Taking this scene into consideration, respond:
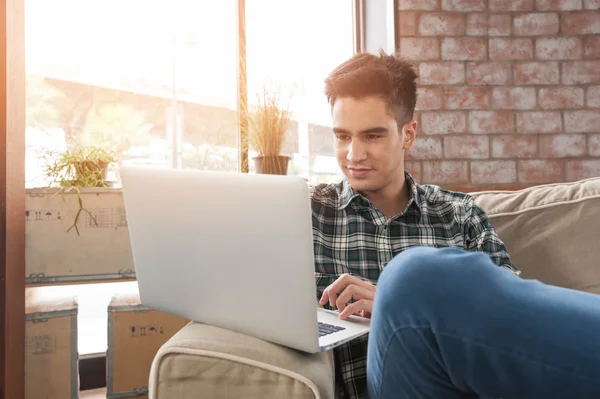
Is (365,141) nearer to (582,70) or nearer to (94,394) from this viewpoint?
(582,70)

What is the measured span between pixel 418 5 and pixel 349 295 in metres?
1.69

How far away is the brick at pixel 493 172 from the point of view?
208cm

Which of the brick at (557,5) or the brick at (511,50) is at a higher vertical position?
the brick at (557,5)

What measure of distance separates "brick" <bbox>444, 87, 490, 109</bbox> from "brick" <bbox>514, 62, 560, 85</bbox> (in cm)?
17

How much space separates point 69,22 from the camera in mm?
2062

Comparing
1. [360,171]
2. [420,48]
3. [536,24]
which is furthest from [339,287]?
[536,24]

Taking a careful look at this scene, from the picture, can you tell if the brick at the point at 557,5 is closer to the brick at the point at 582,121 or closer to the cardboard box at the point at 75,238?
the brick at the point at 582,121

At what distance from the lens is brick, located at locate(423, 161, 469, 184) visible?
2.08 meters

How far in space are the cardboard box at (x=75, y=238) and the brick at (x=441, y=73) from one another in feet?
4.61

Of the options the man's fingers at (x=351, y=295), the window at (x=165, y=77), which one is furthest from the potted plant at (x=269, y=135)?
the man's fingers at (x=351, y=295)

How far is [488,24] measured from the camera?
2088mm

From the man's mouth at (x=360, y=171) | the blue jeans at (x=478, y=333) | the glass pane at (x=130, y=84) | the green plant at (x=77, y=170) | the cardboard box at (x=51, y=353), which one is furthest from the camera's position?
the glass pane at (x=130, y=84)

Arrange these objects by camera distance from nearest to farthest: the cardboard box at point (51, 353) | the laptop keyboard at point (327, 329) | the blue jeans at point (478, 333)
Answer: the blue jeans at point (478, 333), the laptop keyboard at point (327, 329), the cardboard box at point (51, 353)

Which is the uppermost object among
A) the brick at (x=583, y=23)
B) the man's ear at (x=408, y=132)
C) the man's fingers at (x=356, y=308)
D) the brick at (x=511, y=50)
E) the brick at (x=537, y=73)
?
the brick at (x=583, y=23)
